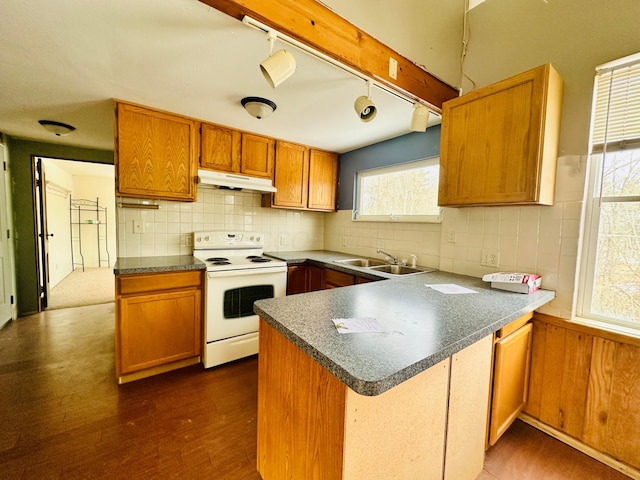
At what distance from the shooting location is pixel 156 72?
5.31 ft

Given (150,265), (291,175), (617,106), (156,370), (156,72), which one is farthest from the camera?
(291,175)

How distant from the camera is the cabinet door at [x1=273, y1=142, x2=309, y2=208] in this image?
291 cm

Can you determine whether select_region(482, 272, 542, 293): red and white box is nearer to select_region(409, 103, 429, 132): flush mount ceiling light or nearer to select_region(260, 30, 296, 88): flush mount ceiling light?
select_region(409, 103, 429, 132): flush mount ceiling light

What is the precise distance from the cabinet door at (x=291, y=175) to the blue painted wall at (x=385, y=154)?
517 mm

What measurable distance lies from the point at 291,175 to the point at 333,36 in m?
1.80

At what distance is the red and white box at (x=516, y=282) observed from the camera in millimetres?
1477

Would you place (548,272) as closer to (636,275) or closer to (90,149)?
(636,275)

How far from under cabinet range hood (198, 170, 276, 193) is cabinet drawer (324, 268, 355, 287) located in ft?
3.39

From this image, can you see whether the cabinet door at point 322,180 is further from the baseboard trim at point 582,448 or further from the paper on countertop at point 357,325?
the baseboard trim at point 582,448

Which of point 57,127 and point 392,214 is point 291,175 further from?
point 57,127

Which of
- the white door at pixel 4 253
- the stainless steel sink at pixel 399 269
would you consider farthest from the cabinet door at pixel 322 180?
the white door at pixel 4 253

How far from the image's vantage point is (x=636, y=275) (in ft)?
4.49

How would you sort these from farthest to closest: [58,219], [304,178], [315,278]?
[58,219], [304,178], [315,278]

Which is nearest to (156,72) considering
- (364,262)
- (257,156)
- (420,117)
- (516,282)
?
(257,156)
